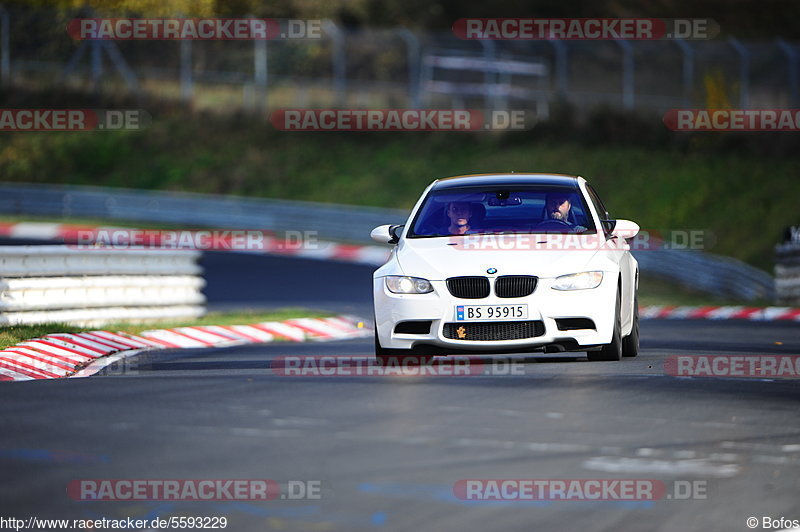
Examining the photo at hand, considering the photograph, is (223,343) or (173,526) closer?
(173,526)

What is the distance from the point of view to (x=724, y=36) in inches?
2235

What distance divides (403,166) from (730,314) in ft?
77.5

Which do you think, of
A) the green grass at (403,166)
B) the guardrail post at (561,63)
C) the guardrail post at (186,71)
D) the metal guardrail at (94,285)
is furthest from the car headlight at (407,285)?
the guardrail post at (186,71)

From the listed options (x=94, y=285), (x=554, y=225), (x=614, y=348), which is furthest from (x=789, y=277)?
(x=614, y=348)

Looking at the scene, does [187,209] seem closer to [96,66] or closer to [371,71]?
[96,66]

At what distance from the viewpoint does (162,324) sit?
1888cm

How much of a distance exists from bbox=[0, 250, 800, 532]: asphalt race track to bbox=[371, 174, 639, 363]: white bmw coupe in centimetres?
34

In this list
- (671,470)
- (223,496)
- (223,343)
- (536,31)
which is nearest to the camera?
(223,496)

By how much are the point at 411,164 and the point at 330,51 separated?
44.4 feet

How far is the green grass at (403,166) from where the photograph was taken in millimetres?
37062

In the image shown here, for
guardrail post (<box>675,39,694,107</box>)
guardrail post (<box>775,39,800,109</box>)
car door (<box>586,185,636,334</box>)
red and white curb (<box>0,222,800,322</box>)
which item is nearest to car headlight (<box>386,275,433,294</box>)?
car door (<box>586,185,636,334</box>)

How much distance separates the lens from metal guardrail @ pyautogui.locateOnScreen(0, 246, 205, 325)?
16266 mm

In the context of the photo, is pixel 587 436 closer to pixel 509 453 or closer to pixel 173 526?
pixel 509 453

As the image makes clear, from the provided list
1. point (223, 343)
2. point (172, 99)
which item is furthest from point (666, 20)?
point (223, 343)
